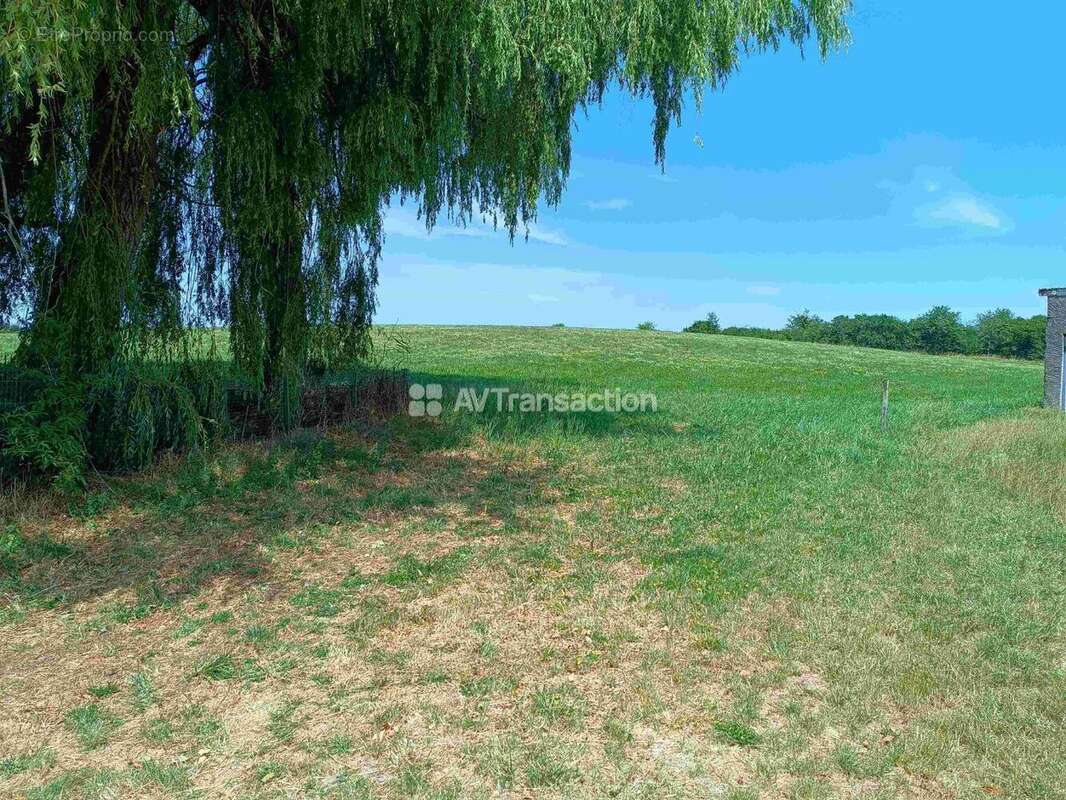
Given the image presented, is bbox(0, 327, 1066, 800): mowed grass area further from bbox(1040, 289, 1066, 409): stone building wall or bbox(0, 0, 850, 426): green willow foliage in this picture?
bbox(1040, 289, 1066, 409): stone building wall

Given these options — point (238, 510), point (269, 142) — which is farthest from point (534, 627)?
point (269, 142)

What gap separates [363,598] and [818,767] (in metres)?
A: 3.27

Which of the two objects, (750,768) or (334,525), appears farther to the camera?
(334,525)

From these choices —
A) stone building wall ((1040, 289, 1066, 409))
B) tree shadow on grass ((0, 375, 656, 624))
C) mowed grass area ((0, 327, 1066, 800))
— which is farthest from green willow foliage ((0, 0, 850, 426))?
stone building wall ((1040, 289, 1066, 409))

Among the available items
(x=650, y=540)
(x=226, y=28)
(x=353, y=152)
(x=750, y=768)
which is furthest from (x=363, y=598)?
(x=226, y=28)

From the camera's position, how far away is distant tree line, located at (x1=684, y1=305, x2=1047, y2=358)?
6072 cm

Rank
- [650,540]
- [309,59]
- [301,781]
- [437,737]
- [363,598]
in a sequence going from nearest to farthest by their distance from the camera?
[301,781] → [437,737] → [363,598] → [650,540] → [309,59]

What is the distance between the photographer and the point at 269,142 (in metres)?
7.37

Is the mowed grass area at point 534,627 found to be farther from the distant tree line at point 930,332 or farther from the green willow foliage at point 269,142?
the distant tree line at point 930,332

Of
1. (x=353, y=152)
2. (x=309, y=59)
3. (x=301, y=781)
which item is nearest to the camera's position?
(x=301, y=781)

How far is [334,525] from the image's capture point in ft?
22.5

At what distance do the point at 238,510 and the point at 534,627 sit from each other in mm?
3918

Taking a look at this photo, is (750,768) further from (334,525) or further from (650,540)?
(334,525)

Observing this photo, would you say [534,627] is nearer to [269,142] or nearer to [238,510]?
[238,510]
